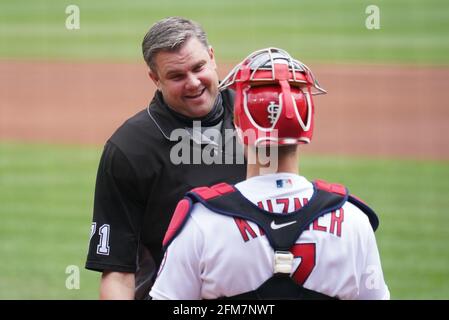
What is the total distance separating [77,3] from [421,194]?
34.6ft

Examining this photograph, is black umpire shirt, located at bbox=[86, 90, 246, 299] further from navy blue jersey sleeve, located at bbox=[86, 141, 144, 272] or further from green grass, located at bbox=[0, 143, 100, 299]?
→ green grass, located at bbox=[0, 143, 100, 299]

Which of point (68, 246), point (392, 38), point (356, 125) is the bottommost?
point (68, 246)

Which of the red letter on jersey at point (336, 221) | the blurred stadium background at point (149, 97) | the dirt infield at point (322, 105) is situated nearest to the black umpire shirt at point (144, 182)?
the red letter on jersey at point (336, 221)

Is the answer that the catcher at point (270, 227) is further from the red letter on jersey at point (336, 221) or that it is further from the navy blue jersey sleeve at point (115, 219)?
the navy blue jersey sleeve at point (115, 219)

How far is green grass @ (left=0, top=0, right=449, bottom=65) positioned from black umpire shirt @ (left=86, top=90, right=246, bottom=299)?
37.1ft

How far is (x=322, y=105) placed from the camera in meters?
13.0

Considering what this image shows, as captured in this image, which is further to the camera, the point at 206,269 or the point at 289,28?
the point at 289,28

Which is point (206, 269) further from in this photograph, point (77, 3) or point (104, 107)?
point (77, 3)

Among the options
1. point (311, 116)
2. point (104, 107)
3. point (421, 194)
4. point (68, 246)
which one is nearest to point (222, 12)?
point (104, 107)

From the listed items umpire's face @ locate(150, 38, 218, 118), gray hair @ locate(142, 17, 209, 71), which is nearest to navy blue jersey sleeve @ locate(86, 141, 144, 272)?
umpire's face @ locate(150, 38, 218, 118)

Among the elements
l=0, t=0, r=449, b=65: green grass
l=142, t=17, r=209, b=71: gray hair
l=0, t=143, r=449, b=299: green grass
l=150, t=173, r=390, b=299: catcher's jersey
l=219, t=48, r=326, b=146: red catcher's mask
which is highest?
l=0, t=0, r=449, b=65: green grass

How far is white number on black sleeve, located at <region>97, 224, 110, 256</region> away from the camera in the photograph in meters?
3.18

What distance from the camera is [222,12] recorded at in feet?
55.1

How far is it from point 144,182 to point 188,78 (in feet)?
1.53
